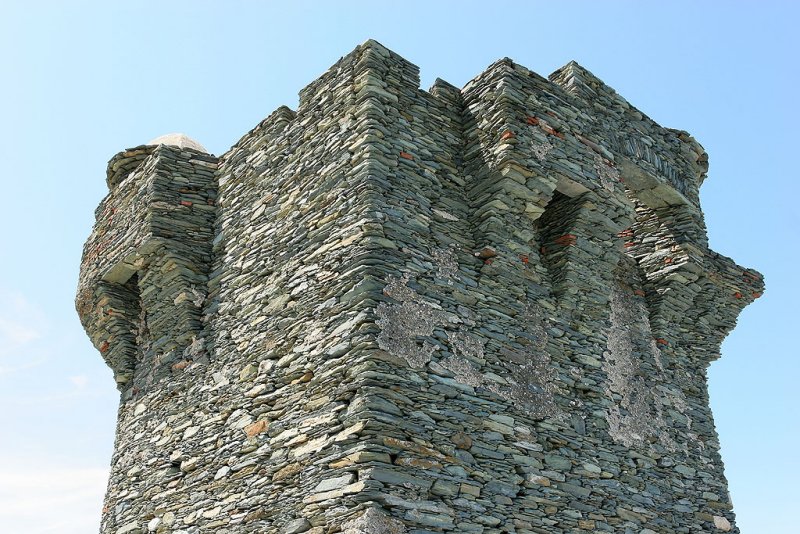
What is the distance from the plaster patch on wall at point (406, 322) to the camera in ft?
23.2

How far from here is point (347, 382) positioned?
22.8 feet

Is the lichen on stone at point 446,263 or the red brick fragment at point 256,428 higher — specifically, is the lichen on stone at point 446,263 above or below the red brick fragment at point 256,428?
above

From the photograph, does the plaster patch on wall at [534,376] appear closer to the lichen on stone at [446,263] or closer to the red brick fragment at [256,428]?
the lichen on stone at [446,263]

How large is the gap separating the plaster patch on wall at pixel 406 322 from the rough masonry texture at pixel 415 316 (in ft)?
0.07

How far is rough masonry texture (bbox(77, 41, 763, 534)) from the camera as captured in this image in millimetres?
7059

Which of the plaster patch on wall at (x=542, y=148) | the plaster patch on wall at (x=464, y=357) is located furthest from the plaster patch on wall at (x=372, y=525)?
the plaster patch on wall at (x=542, y=148)

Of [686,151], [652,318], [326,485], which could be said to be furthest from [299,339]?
[686,151]

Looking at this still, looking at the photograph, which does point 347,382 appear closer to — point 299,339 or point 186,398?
point 299,339

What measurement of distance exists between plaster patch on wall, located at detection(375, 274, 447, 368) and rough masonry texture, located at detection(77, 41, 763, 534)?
0.02 m

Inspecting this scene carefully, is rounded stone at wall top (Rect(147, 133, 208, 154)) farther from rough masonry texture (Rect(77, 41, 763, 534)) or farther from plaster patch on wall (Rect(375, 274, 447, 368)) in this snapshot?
plaster patch on wall (Rect(375, 274, 447, 368))

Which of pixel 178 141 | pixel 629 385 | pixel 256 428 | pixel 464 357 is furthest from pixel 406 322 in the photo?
pixel 178 141

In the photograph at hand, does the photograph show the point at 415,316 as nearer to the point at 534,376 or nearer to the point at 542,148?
the point at 534,376

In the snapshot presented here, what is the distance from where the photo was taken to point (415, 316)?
7.34 metres

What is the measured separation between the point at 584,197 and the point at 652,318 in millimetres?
2191
